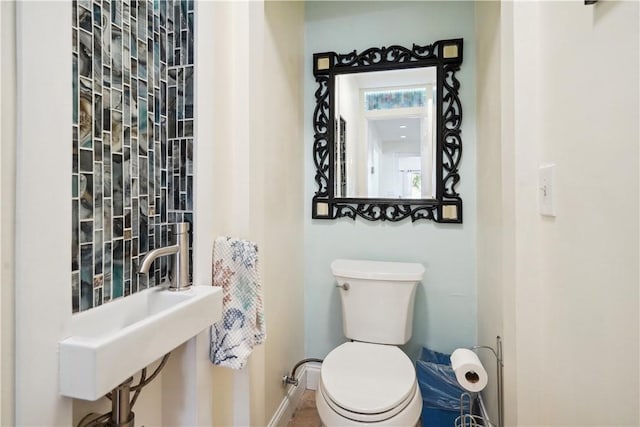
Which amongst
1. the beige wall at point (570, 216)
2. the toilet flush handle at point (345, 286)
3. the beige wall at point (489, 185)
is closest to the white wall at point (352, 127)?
the toilet flush handle at point (345, 286)

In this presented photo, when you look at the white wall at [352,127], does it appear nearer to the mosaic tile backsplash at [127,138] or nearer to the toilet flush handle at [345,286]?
the toilet flush handle at [345,286]

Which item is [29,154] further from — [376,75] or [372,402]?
[376,75]

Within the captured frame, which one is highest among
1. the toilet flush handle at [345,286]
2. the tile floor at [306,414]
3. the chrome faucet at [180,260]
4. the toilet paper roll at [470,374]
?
the chrome faucet at [180,260]

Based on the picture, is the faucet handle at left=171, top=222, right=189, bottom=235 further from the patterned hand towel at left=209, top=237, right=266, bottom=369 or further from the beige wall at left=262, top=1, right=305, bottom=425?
the beige wall at left=262, top=1, right=305, bottom=425

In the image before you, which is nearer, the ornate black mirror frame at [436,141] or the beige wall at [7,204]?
the beige wall at [7,204]

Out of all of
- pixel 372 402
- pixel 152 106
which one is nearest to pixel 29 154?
pixel 152 106

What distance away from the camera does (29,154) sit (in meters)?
0.57

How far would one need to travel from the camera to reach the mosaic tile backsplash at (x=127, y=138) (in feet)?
2.29

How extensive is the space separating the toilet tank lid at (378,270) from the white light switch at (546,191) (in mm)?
722

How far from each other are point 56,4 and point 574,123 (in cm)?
108

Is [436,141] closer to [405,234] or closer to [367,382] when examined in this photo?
[405,234]

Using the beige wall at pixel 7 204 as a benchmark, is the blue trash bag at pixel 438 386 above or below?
below

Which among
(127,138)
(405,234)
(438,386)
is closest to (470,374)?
(438,386)

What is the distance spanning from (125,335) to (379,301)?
1.17 meters
